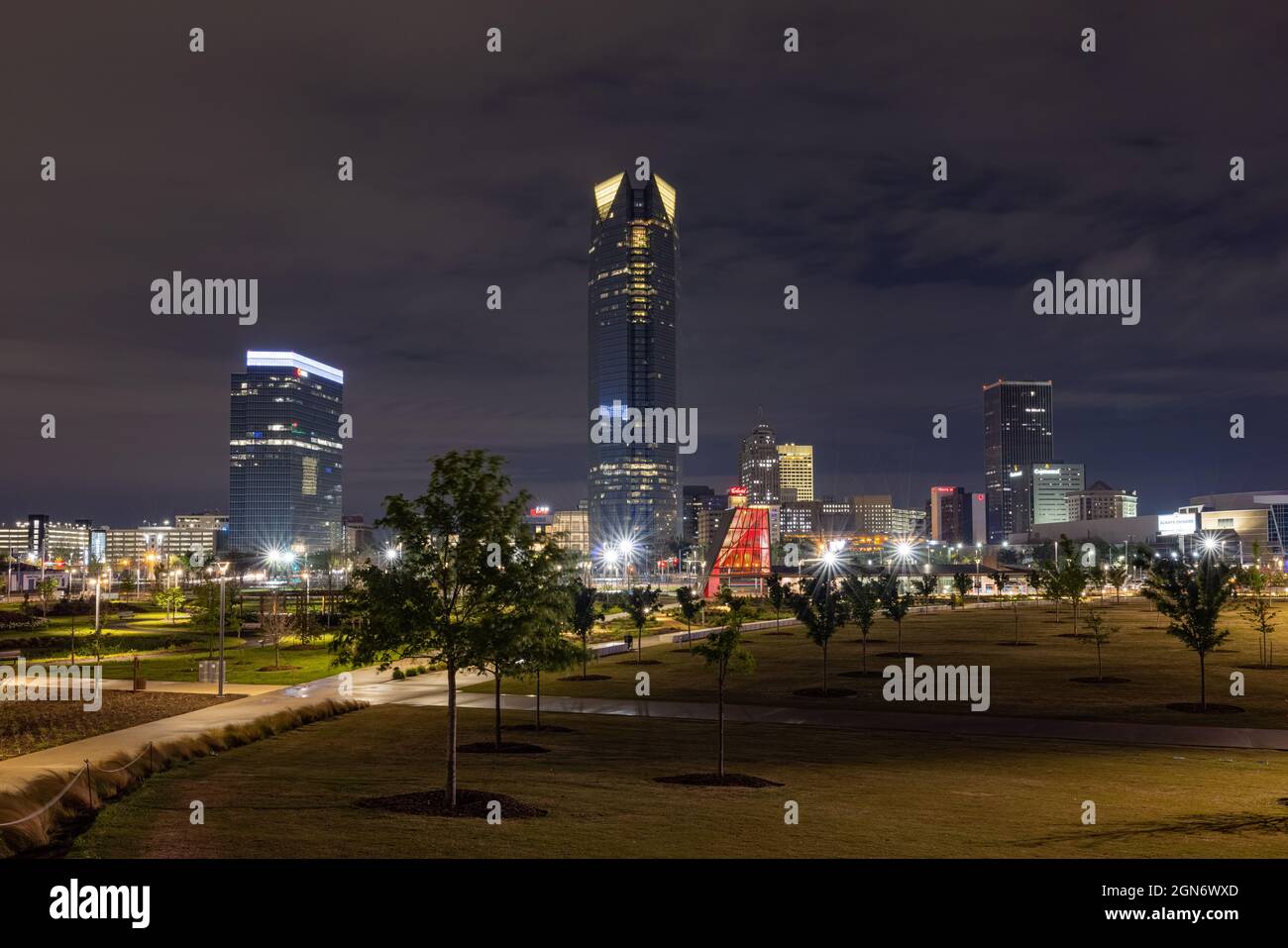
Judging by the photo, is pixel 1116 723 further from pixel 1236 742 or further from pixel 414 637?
pixel 414 637

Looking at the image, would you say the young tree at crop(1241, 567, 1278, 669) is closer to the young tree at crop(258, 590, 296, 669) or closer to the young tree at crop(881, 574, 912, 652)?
the young tree at crop(881, 574, 912, 652)

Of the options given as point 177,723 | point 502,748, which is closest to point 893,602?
point 502,748

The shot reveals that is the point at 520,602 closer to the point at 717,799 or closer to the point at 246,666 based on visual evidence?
the point at 717,799

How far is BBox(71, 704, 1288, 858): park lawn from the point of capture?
15477 mm

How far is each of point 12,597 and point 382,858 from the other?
12953 centimetres

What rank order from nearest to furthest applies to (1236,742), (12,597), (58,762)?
(58,762) → (1236,742) → (12,597)

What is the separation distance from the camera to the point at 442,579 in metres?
19.1

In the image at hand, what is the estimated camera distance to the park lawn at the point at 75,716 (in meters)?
26.6

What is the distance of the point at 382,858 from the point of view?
13.9m
